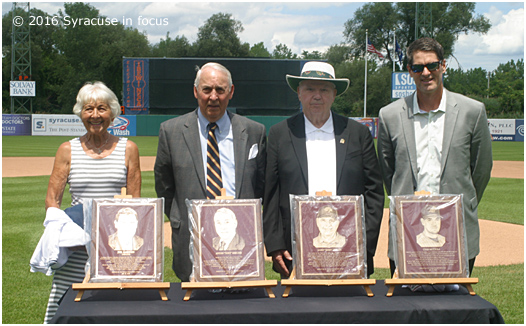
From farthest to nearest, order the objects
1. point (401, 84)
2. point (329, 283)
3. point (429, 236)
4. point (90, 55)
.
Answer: point (90, 55), point (401, 84), point (429, 236), point (329, 283)

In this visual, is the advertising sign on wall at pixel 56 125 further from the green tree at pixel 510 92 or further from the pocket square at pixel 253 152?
the green tree at pixel 510 92

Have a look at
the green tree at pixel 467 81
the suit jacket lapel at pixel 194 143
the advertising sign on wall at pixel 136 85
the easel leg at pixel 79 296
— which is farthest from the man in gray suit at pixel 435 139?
the green tree at pixel 467 81

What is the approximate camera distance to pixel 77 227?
323 centimetres

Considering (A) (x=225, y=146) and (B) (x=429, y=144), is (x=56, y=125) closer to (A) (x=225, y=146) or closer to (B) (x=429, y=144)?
(A) (x=225, y=146)

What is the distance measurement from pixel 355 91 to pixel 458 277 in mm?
64841

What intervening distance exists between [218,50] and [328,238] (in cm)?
5992

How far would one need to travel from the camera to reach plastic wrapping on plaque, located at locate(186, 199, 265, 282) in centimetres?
283

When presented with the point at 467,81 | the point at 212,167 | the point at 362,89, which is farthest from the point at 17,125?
the point at 467,81

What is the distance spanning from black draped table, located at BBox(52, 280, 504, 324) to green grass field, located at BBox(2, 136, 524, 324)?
2740 millimetres

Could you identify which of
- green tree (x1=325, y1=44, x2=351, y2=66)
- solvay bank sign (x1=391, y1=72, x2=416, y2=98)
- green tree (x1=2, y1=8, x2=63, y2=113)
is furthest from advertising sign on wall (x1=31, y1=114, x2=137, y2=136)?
green tree (x1=325, y1=44, x2=351, y2=66)

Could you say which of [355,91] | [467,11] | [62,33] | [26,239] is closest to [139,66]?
[26,239]

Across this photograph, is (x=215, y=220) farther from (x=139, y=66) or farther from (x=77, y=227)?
(x=139, y=66)

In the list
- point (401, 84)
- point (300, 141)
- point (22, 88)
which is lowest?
point (300, 141)

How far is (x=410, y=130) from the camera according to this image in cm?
356
